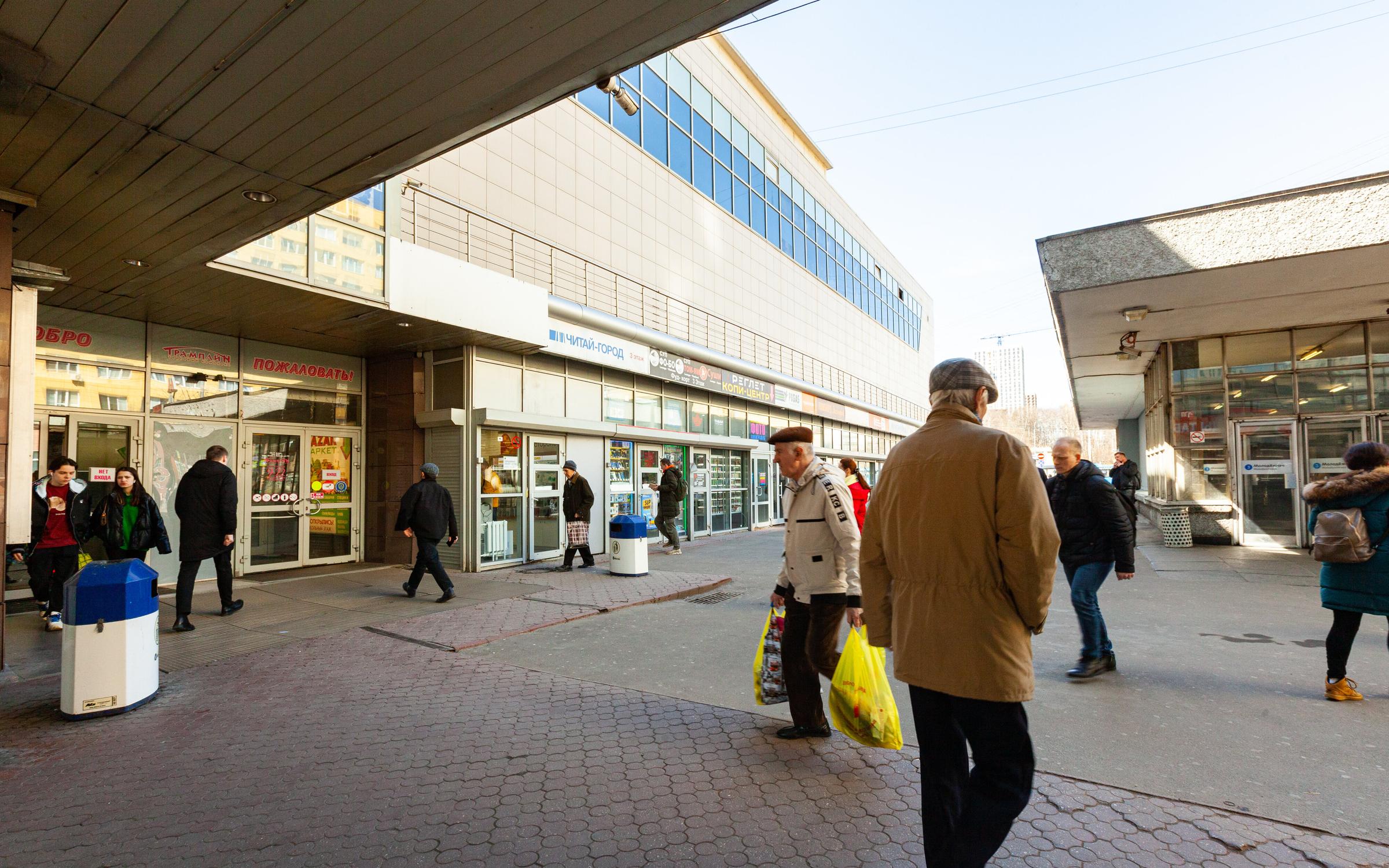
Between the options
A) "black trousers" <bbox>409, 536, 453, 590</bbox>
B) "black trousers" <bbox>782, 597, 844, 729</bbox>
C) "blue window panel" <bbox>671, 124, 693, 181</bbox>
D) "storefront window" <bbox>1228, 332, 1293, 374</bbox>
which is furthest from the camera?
"blue window panel" <bbox>671, 124, 693, 181</bbox>

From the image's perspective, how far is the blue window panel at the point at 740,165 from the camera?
20859mm

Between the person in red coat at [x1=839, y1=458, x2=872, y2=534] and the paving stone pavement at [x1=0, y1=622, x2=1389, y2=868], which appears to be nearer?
the paving stone pavement at [x1=0, y1=622, x2=1389, y2=868]

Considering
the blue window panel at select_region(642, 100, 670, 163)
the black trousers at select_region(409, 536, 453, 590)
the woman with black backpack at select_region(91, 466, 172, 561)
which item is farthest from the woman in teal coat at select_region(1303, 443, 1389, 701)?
the blue window panel at select_region(642, 100, 670, 163)

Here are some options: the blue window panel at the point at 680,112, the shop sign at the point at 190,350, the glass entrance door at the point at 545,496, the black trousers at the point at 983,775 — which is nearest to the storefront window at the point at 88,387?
the shop sign at the point at 190,350

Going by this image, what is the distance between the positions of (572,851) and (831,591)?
180cm

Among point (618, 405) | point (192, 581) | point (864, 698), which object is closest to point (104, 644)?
point (192, 581)

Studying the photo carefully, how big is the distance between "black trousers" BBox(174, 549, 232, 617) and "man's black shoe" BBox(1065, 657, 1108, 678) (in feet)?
25.9

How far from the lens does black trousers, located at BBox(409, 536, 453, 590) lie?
325 inches

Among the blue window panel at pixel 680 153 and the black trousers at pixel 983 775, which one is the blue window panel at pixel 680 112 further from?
the black trousers at pixel 983 775

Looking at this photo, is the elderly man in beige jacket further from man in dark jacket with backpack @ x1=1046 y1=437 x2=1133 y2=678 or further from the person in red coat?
the person in red coat

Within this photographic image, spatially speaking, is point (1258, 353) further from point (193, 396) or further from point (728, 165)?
point (193, 396)

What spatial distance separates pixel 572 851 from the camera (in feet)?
9.25

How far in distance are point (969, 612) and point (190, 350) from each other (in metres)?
10.9

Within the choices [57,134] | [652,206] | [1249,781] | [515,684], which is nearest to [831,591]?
[1249,781]
